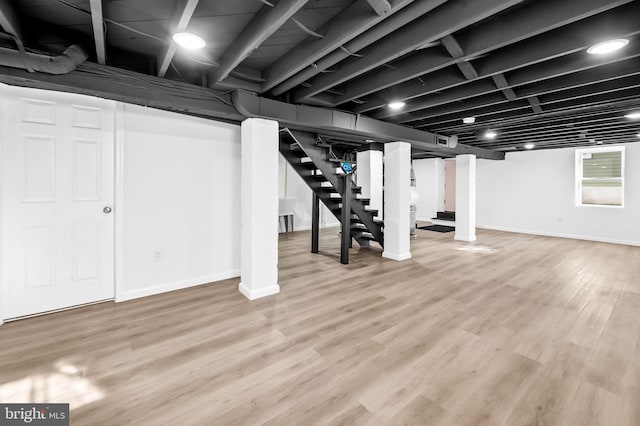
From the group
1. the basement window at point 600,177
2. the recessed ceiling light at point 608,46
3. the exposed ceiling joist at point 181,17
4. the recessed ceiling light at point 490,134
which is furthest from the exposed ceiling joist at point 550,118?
the exposed ceiling joist at point 181,17

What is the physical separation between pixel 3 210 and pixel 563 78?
5.47 meters

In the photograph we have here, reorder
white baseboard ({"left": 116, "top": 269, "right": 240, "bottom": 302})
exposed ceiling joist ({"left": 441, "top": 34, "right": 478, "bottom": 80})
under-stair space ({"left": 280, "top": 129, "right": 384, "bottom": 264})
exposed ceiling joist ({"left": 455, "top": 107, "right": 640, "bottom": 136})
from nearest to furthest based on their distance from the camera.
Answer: exposed ceiling joist ({"left": 441, "top": 34, "right": 478, "bottom": 80}), white baseboard ({"left": 116, "top": 269, "right": 240, "bottom": 302}), exposed ceiling joist ({"left": 455, "top": 107, "right": 640, "bottom": 136}), under-stair space ({"left": 280, "top": 129, "right": 384, "bottom": 264})

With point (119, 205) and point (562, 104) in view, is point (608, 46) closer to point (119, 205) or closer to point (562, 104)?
point (562, 104)

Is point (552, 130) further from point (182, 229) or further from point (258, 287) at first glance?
point (182, 229)

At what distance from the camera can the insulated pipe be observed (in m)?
2.02

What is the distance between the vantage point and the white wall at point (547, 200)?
6430 millimetres

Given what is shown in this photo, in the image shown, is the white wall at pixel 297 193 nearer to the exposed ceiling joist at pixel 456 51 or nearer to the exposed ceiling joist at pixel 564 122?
the exposed ceiling joist at pixel 564 122

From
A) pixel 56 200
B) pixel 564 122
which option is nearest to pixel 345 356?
pixel 56 200

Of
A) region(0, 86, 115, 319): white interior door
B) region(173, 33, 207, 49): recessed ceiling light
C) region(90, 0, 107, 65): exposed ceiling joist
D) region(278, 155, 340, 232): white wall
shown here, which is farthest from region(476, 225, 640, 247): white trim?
region(90, 0, 107, 65): exposed ceiling joist

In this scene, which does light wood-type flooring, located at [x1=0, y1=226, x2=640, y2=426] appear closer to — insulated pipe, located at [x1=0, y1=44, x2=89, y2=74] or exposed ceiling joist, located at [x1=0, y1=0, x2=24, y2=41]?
insulated pipe, located at [x1=0, y1=44, x2=89, y2=74]

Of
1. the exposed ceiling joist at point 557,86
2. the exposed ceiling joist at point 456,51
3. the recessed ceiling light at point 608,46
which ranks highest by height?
the exposed ceiling joist at point 557,86

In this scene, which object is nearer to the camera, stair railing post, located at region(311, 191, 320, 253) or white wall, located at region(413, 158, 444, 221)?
stair railing post, located at region(311, 191, 320, 253)

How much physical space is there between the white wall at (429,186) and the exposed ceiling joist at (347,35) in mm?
8131

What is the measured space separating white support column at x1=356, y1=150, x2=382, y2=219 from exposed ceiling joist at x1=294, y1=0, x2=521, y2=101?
4.61 m
